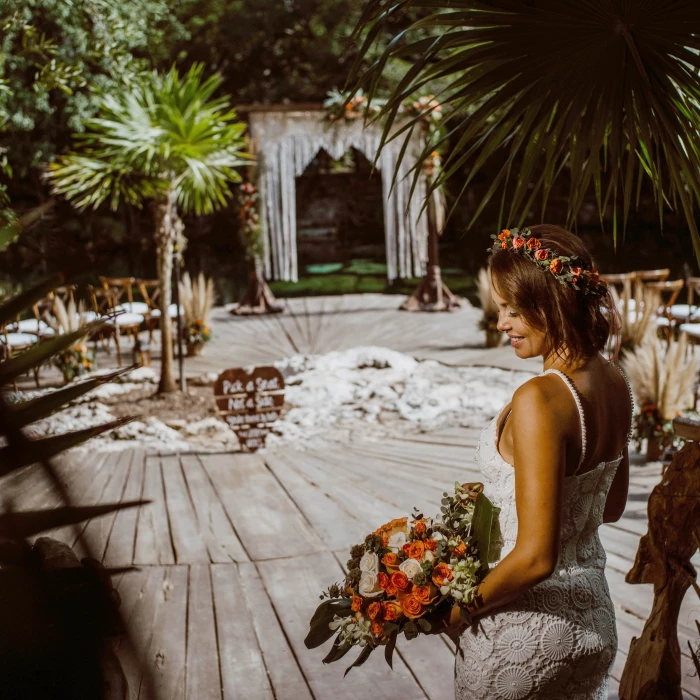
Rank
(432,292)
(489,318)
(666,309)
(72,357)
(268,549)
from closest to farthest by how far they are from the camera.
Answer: (268,549) < (72,357) < (666,309) < (489,318) < (432,292)

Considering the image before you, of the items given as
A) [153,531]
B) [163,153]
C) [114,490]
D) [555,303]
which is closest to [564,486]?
[555,303]

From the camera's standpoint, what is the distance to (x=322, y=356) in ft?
28.0

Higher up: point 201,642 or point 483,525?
point 483,525

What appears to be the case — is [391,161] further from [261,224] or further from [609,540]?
[609,540]

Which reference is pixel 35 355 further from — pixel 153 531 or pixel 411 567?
pixel 153 531

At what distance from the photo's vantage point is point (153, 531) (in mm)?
4074

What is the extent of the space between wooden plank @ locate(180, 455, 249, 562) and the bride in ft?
7.51

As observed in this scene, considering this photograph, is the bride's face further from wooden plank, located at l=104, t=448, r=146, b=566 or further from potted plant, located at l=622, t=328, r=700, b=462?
potted plant, located at l=622, t=328, r=700, b=462

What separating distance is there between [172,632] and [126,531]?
1.19 metres

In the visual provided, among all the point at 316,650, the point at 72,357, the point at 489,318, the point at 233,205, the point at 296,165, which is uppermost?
the point at 296,165

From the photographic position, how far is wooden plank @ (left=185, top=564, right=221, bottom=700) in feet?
8.60

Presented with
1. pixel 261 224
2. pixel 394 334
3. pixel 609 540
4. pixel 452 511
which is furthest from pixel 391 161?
pixel 452 511

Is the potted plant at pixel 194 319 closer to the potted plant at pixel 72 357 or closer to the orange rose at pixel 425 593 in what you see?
the potted plant at pixel 72 357

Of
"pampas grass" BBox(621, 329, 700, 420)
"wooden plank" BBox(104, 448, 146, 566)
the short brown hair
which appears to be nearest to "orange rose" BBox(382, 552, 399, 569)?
the short brown hair
